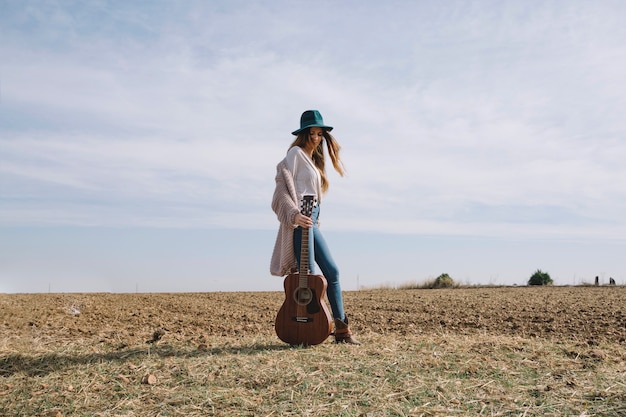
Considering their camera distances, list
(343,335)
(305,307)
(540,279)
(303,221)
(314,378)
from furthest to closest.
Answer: (540,279)
(343,335)
(305,307)
(303,221)
(314,378)

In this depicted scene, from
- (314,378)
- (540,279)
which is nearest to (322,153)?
(314,378)

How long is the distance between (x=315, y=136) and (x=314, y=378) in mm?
2414

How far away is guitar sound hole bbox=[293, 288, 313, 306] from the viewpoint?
19.1ft

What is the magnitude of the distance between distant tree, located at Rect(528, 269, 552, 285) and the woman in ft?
42.1

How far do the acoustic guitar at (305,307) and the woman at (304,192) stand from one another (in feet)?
0.30

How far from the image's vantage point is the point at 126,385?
199 inches

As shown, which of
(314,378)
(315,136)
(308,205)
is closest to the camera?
(314,378)

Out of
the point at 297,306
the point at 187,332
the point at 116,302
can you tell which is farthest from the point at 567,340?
the point at 116,302

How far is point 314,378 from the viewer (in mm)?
4855

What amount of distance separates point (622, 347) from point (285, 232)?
4277mm

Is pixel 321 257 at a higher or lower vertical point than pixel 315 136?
lower

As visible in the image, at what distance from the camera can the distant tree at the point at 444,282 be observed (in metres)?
17.4

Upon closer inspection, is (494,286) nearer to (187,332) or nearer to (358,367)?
(187,332)

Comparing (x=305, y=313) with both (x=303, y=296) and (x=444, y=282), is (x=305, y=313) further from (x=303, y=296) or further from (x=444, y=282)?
(x=444, y=282)
